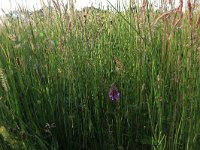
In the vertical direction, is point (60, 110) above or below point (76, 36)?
below

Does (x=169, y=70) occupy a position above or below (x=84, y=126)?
above

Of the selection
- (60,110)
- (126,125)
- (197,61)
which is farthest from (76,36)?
(197,61)

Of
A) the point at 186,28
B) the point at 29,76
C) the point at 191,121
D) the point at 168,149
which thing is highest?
the point at 186,28

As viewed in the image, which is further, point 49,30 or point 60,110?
point 49,30

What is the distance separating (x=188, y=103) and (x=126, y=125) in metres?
0.39

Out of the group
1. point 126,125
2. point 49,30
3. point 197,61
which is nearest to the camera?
point 197,61

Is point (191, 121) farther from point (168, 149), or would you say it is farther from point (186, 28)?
point (186, 28)

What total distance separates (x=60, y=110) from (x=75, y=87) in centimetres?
13

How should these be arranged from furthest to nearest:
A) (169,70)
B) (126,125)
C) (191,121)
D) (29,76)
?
(29,76), (126,125), (169,70), (191,121)

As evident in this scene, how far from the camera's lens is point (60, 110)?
1519mm

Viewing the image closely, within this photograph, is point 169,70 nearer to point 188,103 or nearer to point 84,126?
point 188,103

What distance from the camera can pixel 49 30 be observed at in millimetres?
2160

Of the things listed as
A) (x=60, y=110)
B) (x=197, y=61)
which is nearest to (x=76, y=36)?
(x=60, y=110)

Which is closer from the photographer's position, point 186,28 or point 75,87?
point 186,28
